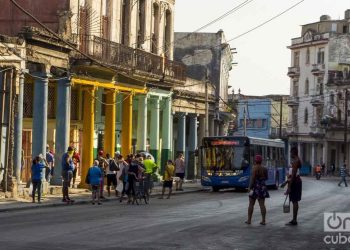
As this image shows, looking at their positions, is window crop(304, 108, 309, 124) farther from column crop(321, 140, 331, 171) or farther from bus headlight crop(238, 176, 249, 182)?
bus headlight crop(238, 176, 249, 182)

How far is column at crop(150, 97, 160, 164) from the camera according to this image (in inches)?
1914

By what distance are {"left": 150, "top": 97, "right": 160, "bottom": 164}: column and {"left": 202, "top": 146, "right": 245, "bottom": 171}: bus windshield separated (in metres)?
3.99

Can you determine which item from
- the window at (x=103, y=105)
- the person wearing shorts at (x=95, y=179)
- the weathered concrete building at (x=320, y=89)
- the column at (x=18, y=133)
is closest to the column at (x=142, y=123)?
the window at (x=103, y=105)

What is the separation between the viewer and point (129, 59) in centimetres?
4100

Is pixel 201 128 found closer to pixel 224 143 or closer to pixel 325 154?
pixel 224 143

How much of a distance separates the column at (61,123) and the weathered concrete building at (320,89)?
69.0 meters

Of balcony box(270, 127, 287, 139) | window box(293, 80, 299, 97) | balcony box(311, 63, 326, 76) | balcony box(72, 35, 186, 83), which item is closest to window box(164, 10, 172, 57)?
balcony box(72, 35, 186, 83)

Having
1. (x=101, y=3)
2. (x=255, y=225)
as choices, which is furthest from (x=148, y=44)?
(x=255, y=225)

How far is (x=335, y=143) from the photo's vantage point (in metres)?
105

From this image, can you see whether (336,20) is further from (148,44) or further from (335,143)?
(148,44)

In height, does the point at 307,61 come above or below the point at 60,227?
above

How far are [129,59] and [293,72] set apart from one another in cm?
7478

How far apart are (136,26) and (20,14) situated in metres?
9.70

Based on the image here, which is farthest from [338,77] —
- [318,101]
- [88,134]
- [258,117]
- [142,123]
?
[88,134]
